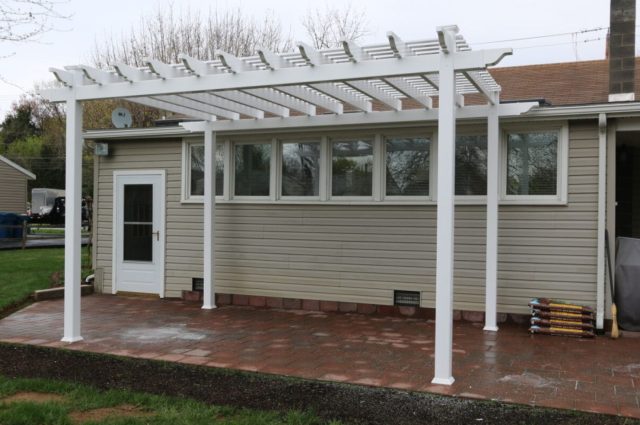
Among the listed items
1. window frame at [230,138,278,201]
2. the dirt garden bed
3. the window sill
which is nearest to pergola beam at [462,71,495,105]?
the window sill

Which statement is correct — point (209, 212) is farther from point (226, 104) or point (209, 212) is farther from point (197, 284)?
point (226, 104)

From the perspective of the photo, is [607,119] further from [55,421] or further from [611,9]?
[55,421]

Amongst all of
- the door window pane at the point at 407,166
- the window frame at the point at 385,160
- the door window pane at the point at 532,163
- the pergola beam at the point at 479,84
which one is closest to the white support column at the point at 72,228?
the window frame at the point at 385,160

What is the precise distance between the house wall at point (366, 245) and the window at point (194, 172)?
0.15 m

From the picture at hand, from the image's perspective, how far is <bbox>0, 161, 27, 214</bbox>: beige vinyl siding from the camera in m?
28.1

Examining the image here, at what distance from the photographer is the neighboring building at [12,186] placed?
28136 millimetres

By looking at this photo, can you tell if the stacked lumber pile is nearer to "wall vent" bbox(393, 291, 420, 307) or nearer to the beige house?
the beige house

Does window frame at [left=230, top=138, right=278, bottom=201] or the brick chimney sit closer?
the brick chimney

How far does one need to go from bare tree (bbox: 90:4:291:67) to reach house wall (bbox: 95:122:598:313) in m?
13.5

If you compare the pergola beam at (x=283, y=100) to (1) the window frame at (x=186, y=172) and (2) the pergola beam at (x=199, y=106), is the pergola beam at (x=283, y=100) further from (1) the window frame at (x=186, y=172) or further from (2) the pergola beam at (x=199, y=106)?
(1) the window frame at (x=186, y=172)

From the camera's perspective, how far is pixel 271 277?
8.70 metres

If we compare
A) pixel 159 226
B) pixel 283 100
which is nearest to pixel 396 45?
pixel 283 100

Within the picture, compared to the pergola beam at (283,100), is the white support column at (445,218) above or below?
below

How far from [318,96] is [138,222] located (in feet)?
13.6
